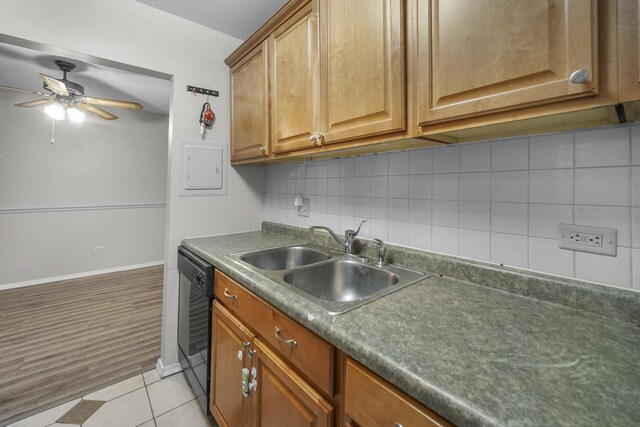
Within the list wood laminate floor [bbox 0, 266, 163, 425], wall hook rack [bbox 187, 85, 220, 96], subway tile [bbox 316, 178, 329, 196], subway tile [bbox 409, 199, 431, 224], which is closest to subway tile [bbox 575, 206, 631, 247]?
subway tile [bbox 409, 199, 431, 224]

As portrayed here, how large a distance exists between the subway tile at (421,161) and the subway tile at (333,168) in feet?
1.57

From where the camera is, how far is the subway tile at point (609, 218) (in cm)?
76

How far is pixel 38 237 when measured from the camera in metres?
3.45

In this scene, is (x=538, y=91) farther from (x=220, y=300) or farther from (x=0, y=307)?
(x=0, y=307)

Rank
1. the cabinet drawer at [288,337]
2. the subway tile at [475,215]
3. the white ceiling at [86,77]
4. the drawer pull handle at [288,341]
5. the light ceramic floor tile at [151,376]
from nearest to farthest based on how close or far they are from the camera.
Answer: the cabinet drawer at [288,337]
the drawer pull handle at [288,341]
the subway tile at [475,215]
the light ceramic floor tile at [151,376]
the white ceiling at [86,77]

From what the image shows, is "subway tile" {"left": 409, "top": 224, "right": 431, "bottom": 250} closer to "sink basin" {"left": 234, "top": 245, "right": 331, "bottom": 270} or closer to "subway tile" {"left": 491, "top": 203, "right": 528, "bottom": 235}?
"subway tile" {"left": 491, "top": 203, "right": 528, "bottom": 235}

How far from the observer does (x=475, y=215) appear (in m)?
1.06

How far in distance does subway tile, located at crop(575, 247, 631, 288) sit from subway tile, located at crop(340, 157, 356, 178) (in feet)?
3.30

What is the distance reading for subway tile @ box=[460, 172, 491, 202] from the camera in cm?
102

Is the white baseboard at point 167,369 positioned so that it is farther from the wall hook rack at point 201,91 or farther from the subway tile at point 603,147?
the subway tile at point 603,147

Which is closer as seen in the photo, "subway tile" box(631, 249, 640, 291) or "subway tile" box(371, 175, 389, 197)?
"subway tile" box(631, 249, 640, 291)

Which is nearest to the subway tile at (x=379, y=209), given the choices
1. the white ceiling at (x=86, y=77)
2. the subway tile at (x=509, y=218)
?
the subway tile at (x=509, y=218)

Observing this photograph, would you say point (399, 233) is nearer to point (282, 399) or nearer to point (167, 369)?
point (282, 399)

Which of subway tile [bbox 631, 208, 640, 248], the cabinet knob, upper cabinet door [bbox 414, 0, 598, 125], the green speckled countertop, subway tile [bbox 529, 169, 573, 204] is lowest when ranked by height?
the green speckled countertop
